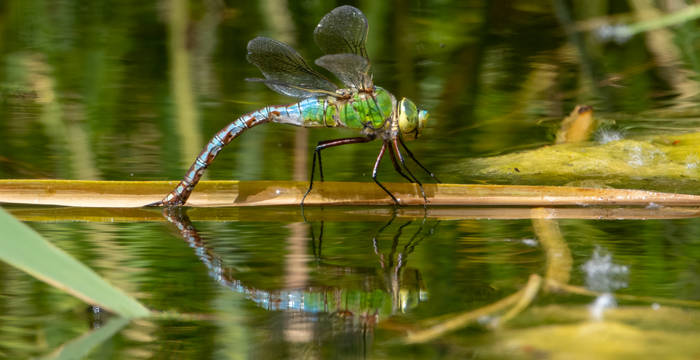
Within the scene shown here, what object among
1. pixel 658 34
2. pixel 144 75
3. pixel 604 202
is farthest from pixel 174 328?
pixel 658 34

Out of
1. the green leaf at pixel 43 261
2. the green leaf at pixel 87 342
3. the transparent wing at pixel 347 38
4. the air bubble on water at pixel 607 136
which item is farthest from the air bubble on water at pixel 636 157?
the green leaf at pixel 43 261

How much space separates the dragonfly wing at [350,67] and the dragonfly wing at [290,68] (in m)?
0.12

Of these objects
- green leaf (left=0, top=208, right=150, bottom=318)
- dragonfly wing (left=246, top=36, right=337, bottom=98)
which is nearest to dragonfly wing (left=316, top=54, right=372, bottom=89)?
dragonfly wing (left=246, top=36, right=337, bottom=98)

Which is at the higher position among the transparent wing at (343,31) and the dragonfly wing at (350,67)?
the transparent wing at (343,31)

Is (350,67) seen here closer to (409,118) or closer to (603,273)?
(409,118)

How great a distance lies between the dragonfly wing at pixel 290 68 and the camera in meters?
3.05

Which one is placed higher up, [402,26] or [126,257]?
[402,26]

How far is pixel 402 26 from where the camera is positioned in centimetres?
568

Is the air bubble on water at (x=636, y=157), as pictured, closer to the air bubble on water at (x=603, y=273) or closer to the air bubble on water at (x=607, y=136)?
the air bubble on water at (x=607, y=136)

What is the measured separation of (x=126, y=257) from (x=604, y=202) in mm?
1345

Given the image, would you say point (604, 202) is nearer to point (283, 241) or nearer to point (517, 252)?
point (517, 252)

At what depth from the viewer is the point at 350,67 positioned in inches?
111

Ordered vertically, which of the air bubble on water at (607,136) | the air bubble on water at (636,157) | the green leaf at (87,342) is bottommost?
the green leaf at (87,342)

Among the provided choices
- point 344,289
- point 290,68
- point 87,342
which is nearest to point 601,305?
point 344,289
